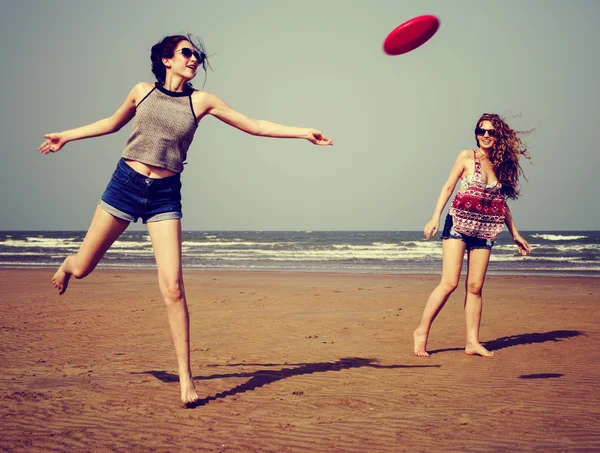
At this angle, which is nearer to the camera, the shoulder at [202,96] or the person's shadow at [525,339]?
the shoulder at [202,96]

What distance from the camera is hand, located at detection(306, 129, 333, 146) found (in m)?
3.99

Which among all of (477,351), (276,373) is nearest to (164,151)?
(276,373)

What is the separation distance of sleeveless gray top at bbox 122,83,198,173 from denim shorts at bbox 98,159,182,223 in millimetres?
105

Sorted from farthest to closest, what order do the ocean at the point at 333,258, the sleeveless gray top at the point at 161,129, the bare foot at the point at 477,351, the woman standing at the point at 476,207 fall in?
the ocean at the point at 333,258
the bare foot at the point at 477,351
the woman standing at the point at 476,207
the sleeveless gray top at the point at 161,129

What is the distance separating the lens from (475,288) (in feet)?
19.0

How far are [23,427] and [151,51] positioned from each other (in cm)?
253

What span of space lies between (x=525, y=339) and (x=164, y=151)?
4997mm

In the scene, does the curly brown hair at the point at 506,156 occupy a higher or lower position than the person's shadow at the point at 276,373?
higher

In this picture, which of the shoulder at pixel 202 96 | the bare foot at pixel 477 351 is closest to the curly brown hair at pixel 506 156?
the bare foot at pixel 477 351

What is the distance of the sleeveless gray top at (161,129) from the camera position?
12.4 feet

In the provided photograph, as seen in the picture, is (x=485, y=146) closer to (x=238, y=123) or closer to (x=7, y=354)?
(x=238, y=123)

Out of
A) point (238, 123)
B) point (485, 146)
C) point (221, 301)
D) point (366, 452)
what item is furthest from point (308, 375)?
point (221, 301)

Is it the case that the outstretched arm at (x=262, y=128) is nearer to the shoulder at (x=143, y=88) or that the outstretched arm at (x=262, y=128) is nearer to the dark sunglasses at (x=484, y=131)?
the shoulder at (x=143, y=88)

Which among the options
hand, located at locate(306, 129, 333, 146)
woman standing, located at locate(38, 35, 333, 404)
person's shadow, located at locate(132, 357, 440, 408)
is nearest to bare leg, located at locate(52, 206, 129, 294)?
woman standing, located at locate(38, 35, 333, 404)
